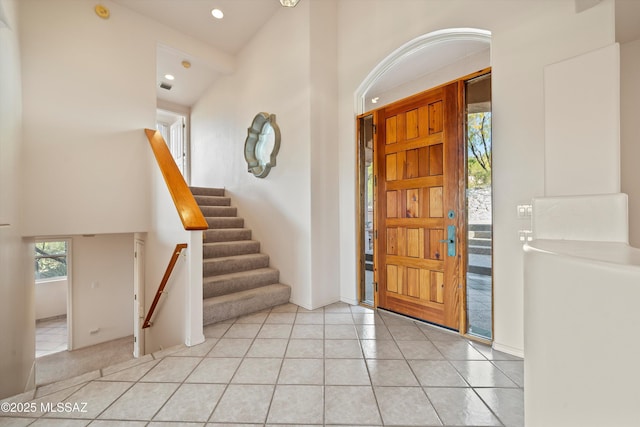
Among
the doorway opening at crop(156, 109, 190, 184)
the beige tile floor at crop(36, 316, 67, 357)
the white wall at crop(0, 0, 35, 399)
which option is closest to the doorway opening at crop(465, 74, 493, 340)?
the white wall at crop(0, 0, 35, 399)

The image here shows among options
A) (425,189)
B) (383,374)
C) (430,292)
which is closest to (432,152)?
(425,189)

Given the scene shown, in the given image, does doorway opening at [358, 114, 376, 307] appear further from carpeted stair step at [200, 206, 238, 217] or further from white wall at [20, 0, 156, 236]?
white wall at [20, 0, 156, 236]

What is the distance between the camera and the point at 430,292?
2.70 metres

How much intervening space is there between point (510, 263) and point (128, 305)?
620 cm

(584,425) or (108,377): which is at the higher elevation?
(584,425)

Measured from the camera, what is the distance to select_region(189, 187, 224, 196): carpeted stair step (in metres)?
4.56

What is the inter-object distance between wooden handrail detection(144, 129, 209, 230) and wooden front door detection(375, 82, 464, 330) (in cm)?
199

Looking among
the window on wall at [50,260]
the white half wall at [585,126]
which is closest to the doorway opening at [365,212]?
the white half wall at [585,126]

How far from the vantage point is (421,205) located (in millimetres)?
2773

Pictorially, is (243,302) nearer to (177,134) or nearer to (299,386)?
(299,386)

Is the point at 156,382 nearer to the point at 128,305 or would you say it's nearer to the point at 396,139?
the point at 396,139

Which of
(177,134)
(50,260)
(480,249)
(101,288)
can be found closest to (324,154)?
(480,249)

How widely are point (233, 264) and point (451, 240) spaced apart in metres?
2.54

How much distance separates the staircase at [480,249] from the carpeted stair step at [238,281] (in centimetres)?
230
